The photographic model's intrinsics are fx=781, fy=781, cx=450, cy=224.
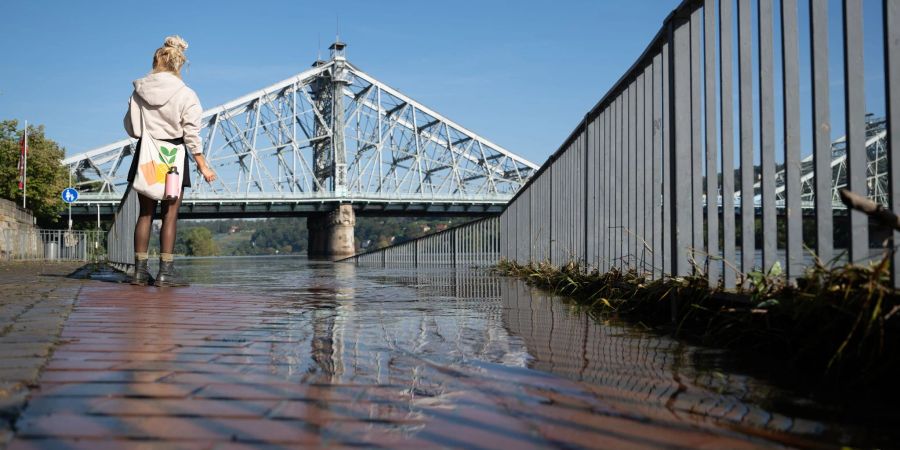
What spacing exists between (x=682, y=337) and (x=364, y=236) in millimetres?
104911

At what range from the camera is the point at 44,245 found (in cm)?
2203

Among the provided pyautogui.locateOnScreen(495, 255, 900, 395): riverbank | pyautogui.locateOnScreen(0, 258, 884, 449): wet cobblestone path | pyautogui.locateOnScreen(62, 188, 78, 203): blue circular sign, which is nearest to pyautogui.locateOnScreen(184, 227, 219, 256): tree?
pyautogui.locateOnScreen(62, 188, 78, 203): blue circular sign

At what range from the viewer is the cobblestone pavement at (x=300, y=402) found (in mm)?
1128

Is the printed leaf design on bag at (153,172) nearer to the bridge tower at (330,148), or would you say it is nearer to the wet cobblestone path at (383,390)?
the wet cobblestone path at (383,390)

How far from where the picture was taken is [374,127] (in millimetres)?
69125

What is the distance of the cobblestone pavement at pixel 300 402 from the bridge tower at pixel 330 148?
168 ft

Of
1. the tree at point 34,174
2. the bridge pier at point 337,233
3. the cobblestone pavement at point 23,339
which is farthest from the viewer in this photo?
the bridge pier at point 337,233

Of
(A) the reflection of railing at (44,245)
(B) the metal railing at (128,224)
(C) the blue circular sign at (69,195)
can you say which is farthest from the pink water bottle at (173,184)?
(C) the blue circular sign at (69,195)

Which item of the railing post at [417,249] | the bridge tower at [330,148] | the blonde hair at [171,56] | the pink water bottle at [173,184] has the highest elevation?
the bridge tower at [330,148]

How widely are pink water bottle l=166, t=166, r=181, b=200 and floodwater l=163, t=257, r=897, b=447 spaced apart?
6.32 ft

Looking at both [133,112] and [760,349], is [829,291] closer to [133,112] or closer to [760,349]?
[760,349]

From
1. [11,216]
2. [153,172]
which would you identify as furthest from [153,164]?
[11,216]

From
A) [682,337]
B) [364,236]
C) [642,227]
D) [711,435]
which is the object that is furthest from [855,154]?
[364,236]

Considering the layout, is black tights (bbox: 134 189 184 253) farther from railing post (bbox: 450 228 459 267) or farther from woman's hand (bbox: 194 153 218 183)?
railing post (bbox: 450 228 459 267)
